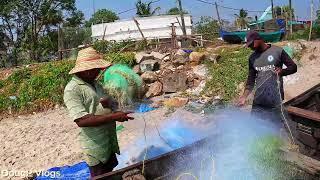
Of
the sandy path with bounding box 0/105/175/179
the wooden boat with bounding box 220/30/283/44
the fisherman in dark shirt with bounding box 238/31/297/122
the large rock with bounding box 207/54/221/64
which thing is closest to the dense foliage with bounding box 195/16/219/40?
the wooden boat with bounding box 220/30/283/44

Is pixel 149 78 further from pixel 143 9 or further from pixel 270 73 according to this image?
pixel 143 9

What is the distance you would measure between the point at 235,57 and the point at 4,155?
807 centimetres

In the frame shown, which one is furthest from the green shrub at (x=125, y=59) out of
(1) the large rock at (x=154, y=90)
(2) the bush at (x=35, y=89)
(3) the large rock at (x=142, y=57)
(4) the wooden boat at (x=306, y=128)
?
(4) the wooden boat at (x=306, y=128)

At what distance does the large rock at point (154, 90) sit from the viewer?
428 inches

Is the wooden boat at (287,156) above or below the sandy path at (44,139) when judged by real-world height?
above

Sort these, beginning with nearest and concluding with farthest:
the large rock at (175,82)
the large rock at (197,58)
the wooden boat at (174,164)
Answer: the wooden boat at (174,164) < the large rock at (175,82) < the large rock at (197,58)

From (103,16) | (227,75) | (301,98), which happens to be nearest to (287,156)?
(301,98)

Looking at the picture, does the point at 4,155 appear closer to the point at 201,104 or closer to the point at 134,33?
the point at 201,104

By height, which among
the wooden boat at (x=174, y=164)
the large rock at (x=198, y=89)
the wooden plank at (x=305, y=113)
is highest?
the wooden plank at (x=305, y=113)

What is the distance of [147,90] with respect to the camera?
1102 cm

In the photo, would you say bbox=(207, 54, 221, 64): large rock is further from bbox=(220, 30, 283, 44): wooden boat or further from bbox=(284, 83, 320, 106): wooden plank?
bbox=(284, 83, 320, 106): wooden plank

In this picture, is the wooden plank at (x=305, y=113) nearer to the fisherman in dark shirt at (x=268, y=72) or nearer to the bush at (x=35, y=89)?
the fisherman in dark shirt at (x=268, y=72)

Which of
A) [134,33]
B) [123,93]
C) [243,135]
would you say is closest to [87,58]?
[243,135]

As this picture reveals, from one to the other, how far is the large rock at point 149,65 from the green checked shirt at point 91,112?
8611 mm
